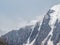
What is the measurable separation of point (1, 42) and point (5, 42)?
1.43 meters

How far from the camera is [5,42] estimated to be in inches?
1746

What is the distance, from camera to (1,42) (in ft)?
141
